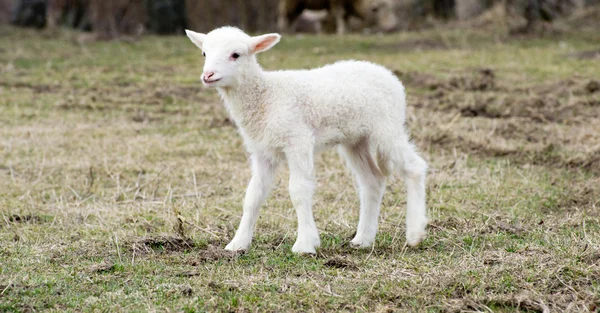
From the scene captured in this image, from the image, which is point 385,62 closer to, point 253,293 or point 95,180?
point 95,180

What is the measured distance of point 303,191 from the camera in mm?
5766

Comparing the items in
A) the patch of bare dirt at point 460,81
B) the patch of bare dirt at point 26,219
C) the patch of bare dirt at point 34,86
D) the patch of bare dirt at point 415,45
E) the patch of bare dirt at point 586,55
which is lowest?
the patch of bare dirt at point 415,45

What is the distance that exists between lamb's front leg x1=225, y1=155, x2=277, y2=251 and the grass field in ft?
0.44

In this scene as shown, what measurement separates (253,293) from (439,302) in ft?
3.46

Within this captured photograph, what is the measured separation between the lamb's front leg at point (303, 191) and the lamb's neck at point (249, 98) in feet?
1.18

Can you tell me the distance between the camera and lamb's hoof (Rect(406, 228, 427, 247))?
5910mm

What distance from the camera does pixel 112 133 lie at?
35.7ft

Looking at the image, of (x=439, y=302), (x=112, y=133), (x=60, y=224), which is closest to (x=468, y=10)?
(x=112, y=133)

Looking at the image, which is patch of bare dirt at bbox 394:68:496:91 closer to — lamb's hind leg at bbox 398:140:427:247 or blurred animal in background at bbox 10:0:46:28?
lamb's hind leg at bbox 398:140:427:247

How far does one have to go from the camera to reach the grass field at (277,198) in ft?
16.1

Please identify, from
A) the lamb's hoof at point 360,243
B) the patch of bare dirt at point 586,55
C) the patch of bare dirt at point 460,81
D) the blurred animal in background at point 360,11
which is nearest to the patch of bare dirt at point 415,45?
the patch of bare dirt at point 586,55

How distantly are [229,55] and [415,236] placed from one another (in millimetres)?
1788

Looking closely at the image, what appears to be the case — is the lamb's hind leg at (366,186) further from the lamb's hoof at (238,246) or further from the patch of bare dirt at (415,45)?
the patch of bare dirt at (415,45)

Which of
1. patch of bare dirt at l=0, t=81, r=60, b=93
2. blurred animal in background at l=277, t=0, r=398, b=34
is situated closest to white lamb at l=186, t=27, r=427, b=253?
patch of bare dirt at l=0, t=81, r=60, b=93
